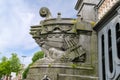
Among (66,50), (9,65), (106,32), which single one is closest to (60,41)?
A: (66,50)

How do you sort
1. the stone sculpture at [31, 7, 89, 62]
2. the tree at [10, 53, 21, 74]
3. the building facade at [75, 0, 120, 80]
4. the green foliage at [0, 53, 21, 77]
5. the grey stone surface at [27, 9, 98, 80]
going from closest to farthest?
the building facade at [75, 0, 120, 80], the grey stone surface at [27, 9, 98, 80], the stone sculpture at [31, 7, 89, 62], the green foliage at [0, 53, 21, 77], the tree at [10, 53, 21, 74]

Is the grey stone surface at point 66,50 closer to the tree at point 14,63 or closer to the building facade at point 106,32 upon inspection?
the building facade at point 106,32

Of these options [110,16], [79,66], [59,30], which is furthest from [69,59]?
[110,16]

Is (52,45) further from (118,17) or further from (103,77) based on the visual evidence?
(118,17)

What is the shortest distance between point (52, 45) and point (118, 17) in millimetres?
3792

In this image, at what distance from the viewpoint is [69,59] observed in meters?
12.2

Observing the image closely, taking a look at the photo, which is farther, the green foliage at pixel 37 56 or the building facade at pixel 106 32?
the green foliage at pixel 37 56

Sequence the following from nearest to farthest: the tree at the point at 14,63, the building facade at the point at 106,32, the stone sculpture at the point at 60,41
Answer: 1. the building facade at the point at 106,32
2. the stone sculpture at the point at 60,41
3. the tree at the point at 14,63

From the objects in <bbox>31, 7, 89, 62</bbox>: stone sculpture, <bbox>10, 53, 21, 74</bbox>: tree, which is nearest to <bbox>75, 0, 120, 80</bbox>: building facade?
<bbox>31, 7, 89, 62</bbox>: stone sculpture

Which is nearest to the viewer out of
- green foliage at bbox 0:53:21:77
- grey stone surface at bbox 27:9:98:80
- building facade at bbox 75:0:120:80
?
building facade at bbox 75:0:120:80

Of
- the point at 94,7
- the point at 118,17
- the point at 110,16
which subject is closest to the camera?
the point at 118,17

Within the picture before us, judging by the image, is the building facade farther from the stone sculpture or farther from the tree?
the tree

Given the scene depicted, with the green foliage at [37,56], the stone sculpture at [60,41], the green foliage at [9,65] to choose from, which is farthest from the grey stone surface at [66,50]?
the green foliage at [37,56]

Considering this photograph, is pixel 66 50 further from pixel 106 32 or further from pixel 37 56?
pixel 37 56
